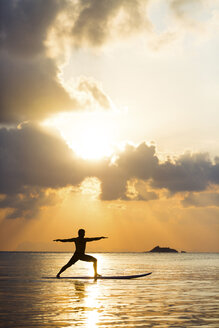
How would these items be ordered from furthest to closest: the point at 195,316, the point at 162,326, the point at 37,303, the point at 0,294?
the point at 0,294
the point at 37,303
the point at 195,316
the point at 162,326

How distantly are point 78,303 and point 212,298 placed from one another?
6.31m

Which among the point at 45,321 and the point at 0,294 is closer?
the point at 45,321

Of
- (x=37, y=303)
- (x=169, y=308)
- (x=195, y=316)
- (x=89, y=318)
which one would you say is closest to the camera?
(x=89, y=318)

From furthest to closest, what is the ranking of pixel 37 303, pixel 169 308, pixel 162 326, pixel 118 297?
pixel 118 297 < pixel 37 303 < pixel 169 308 < pixel 162 326

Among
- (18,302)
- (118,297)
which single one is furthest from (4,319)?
(118,297)

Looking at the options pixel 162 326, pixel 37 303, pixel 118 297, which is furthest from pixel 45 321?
pixel 118 297

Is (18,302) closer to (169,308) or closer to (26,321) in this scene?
(26,321)

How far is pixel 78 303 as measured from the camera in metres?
16.2

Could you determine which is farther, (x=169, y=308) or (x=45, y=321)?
(x=169, y=308)

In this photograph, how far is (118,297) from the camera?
18.7 metres

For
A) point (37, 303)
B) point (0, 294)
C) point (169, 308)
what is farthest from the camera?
A: point (0, 294)

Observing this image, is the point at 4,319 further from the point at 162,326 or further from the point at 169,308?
the point at 169,308

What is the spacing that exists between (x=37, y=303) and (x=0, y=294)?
3940 millimetres

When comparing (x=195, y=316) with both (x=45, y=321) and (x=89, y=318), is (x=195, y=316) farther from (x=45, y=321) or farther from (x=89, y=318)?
(x=45, y=321)
